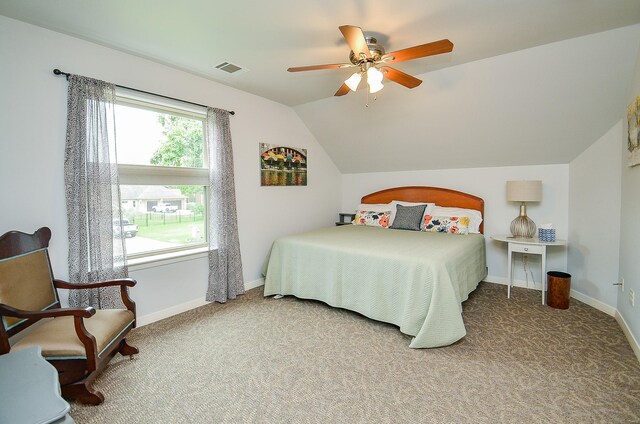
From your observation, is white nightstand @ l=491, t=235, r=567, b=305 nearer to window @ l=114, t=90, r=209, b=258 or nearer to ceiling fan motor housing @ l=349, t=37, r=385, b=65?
ceiling fan motor housing @ l=349, t=37, r=385, b=65

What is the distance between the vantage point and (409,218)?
4215 mm

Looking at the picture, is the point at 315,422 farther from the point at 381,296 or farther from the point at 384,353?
the point at 381,296

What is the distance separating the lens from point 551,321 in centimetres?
284

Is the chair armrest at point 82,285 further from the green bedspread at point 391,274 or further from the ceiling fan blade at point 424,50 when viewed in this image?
the ceiling fan blade at point 424,50

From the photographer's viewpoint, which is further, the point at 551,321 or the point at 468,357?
the point at 551,321

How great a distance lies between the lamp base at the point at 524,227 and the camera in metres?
3.61

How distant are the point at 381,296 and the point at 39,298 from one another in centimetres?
254

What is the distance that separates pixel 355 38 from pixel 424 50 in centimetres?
50

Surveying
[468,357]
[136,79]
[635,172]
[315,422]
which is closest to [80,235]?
[136,79]

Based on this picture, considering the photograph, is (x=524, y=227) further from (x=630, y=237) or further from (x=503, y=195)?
(x=630, y=237)

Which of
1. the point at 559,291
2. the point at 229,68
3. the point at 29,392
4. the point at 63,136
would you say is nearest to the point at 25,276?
the point at 63,136

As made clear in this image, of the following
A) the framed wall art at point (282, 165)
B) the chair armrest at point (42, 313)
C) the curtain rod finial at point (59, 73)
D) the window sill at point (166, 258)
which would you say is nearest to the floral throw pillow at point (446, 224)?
the framed wall art at point (282, 165)

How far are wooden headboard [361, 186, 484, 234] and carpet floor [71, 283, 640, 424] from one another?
1.61 m

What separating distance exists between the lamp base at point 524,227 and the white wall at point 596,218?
0.40 metres
